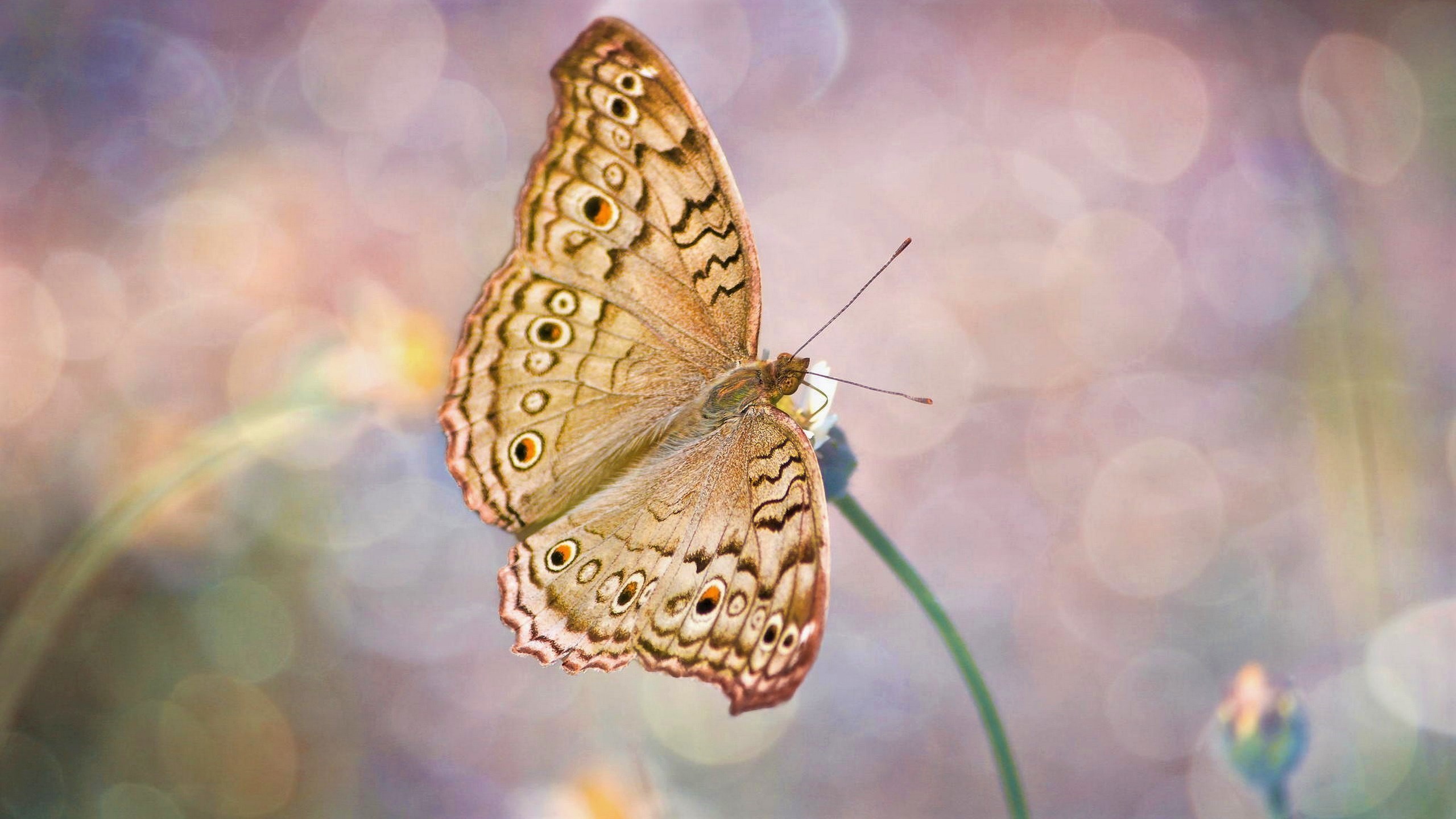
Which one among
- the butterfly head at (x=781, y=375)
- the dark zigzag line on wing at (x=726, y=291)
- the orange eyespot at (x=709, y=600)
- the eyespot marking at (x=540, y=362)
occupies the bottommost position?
the orange eyespot at (x=709, y=600)

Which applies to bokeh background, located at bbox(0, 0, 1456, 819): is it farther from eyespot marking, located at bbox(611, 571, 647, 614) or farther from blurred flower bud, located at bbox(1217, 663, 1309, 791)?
eyespot marking, located at bbox(611, 571, 647, 614)

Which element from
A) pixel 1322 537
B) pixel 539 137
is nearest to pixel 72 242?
pixel 539 137

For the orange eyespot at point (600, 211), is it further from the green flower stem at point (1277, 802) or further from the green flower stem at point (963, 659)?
the green flower stem at point (1277, 802)

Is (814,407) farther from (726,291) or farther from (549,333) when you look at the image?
(549,333)

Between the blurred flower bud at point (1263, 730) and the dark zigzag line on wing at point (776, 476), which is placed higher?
the blurred flower bud at point (1263, 730)

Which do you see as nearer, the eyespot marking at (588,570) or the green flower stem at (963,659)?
the green flower stem at (963,659)

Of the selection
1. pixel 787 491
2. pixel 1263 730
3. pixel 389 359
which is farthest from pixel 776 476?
pixel 389 359

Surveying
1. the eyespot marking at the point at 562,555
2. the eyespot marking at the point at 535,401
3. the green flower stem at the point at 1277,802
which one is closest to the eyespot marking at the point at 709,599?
the eyespot marking at the point at 562,555

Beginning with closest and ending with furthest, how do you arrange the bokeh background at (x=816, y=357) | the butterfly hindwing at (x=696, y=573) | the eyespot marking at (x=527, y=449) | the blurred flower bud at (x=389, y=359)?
the butterfly hindwing at (x=696, y=573)
the eyespot marking at (x=527, y=449)
the blurred flower bud at (x=389, y=359)
the bokeh background at (x=816, y=357)

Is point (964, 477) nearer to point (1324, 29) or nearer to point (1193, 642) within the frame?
point (1193, 642)
